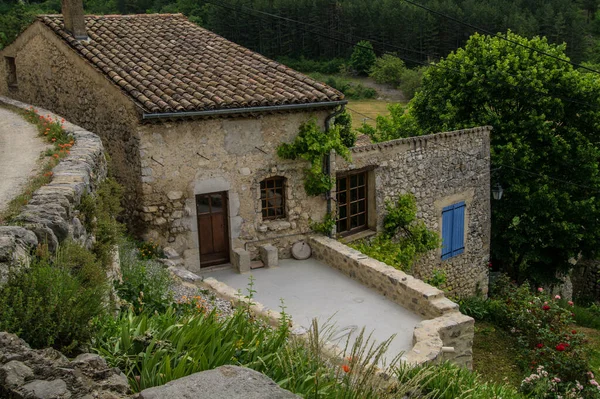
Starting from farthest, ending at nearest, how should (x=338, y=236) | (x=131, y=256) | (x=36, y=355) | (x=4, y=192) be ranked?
(x=338, y=236), (x=131, y=256), (x=4, y=192), (x=36, y=355)

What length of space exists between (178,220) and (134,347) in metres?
6.60

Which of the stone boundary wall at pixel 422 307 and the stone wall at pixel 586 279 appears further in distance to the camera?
the stone wall at pixel 586 279

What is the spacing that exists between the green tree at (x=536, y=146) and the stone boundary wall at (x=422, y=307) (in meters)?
7.11

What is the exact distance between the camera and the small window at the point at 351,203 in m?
12.7

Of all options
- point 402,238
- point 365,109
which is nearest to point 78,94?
point 402,238

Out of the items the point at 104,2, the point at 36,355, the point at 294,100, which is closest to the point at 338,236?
the point at 294,100

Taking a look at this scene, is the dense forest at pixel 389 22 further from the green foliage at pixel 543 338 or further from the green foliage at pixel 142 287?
the green foliage at pixel 142 287

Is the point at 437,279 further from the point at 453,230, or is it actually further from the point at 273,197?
the point at 273,197

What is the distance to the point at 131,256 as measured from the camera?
9.27 m

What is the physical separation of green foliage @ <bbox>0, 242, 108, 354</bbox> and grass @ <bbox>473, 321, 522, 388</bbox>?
8.35 metres

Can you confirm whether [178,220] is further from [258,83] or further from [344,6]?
[344,6]

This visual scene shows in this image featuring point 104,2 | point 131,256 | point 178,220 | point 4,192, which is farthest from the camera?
point 104,2

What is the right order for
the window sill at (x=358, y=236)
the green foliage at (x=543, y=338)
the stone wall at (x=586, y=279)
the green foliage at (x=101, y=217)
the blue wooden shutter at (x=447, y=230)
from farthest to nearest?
the stone wall at (x=586, y=279) < the blue wooden shutter at (x=447, y=230) < the window sill at (x=358, y=236) < the green foliage at (x=543, y=338) < the green foliage at (x=101, y=217)

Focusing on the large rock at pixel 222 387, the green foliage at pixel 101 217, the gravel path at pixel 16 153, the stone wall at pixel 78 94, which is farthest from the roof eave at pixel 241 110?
the large rock at pixel 222 387
